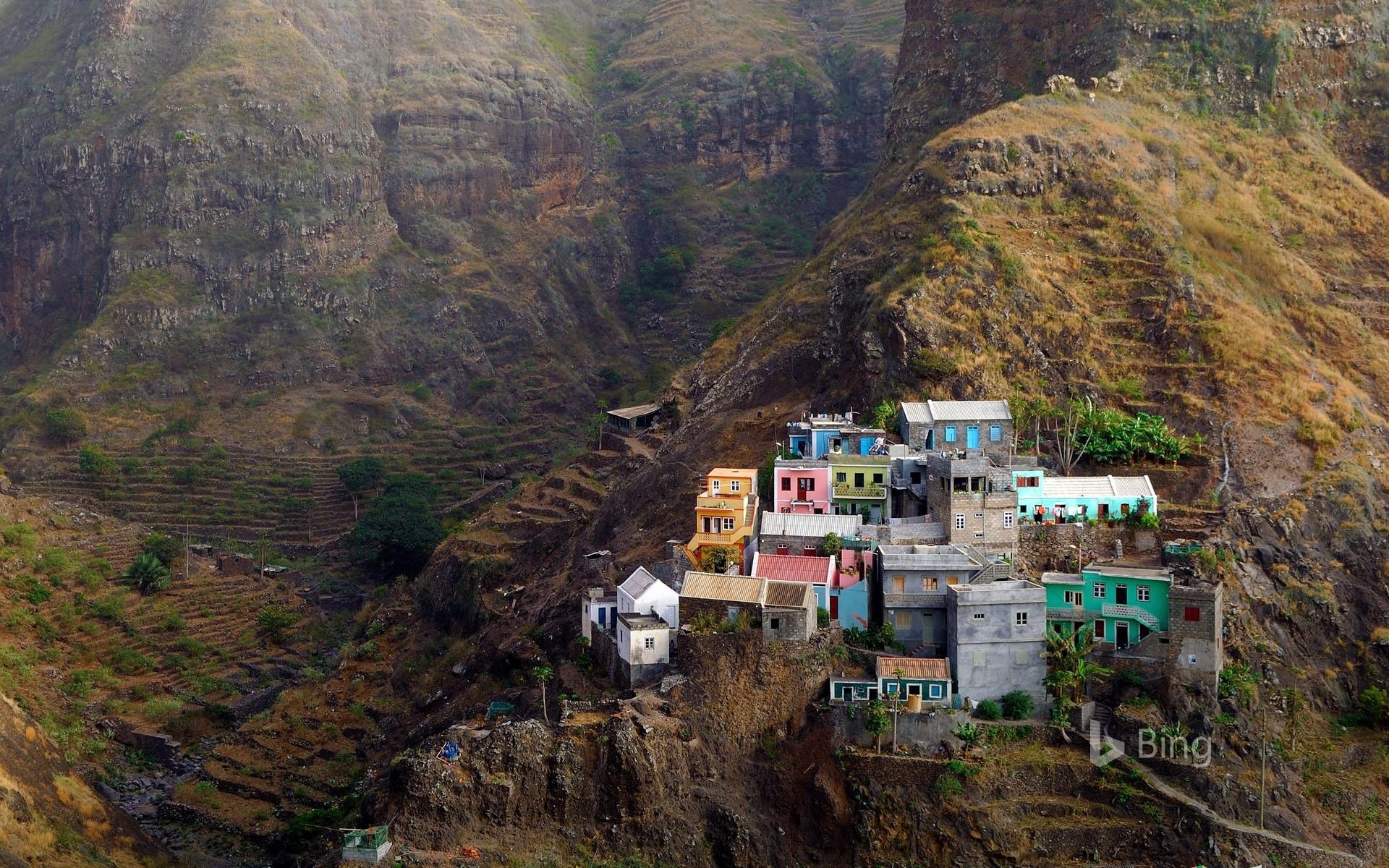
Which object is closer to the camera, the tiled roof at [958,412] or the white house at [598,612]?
the white house at [598,612]

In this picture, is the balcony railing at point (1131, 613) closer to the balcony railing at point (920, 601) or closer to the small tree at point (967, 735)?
the balcony railing at point (920, 601)

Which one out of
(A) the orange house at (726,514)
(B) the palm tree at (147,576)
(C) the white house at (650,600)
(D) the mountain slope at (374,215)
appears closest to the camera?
(C) the white house at (650,600)

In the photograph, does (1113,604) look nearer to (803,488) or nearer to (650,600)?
(803,488)

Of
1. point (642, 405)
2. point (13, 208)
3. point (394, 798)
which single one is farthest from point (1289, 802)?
point (13, 208)

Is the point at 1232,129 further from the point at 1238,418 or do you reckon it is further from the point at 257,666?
the point at 257,666

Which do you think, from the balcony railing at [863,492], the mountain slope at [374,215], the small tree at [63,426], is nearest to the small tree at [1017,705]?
the balcony railing at [863,492]

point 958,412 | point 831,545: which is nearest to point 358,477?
point 958,412
